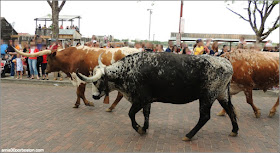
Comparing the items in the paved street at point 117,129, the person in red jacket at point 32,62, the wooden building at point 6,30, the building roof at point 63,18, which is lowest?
the paved street at point 117,129

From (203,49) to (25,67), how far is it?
879 cm

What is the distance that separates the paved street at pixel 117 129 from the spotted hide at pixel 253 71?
858 millimetres

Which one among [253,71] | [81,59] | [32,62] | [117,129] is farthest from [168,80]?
[32,62]

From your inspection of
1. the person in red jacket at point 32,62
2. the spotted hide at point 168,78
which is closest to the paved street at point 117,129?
the spotted hide at point 168,78

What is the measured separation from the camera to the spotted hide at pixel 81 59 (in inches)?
269

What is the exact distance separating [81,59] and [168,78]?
3281mm

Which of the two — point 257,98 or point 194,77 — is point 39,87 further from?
point 257,98

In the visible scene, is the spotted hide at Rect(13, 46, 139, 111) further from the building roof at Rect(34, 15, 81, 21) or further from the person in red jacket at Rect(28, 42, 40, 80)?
the building roof at Rect(34, 15, 81, 21)

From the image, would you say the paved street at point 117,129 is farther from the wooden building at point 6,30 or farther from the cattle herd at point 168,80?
the wooden building at point 6,30

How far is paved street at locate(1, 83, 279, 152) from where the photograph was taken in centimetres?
441

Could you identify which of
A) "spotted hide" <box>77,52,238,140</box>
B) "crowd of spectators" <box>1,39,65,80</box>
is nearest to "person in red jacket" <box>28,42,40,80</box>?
"crowd of spectators" <box>1,39,65,80</box>

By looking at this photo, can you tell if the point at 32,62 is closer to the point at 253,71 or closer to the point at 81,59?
the point at 81,59

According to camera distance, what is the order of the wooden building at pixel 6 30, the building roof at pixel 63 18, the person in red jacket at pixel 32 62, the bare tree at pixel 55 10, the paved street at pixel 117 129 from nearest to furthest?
the paved street at pixel 117 129 → the person in red jacket at pixel 32 62 → the bare tree at pixel 55 10 → the building roof at pixel 63 18 → the wooden building at pixel 6 30

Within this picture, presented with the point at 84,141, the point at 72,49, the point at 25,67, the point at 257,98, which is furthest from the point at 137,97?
the point at 25,67
